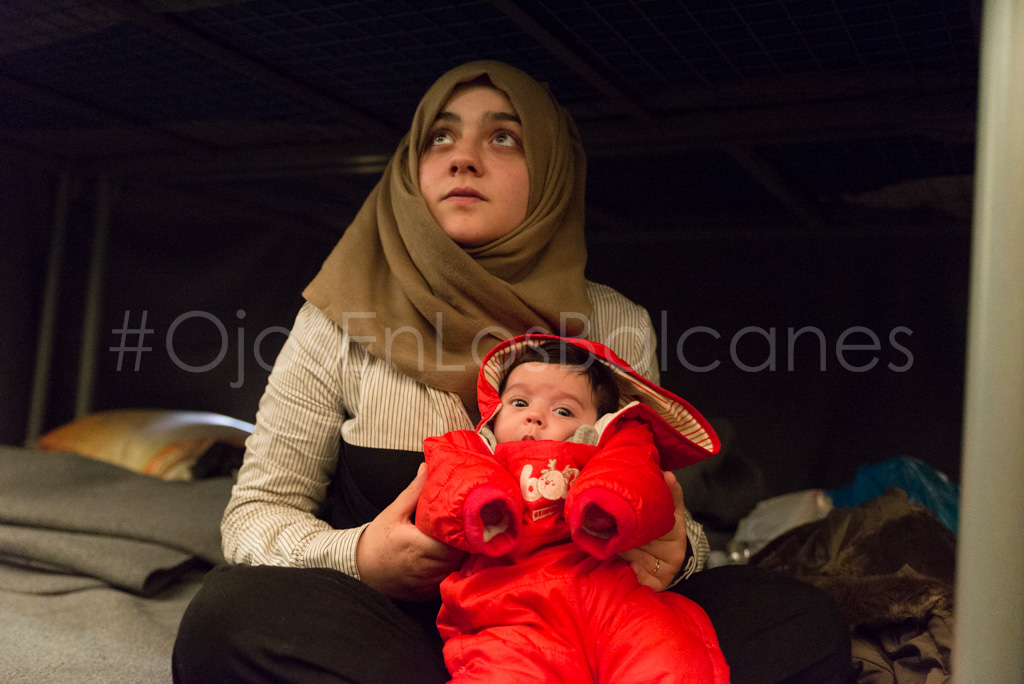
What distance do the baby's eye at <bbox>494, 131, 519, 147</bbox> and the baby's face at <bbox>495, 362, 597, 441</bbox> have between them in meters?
0.36

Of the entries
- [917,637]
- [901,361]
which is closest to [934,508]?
[901,361]

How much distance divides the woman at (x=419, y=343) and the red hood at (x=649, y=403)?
2.7 inches

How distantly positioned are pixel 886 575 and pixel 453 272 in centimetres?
81

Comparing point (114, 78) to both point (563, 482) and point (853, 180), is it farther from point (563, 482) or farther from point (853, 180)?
point (853, 180)

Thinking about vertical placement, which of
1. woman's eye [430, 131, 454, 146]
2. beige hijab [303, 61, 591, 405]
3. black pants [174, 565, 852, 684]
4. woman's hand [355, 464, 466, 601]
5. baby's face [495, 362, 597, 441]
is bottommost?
black pants [174, 565, 852, 684]

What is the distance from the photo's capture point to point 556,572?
837mm

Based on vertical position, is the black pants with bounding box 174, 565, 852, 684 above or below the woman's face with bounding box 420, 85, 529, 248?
below

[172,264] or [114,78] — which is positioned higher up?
[114,78]

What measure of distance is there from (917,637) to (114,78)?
1.67 meters

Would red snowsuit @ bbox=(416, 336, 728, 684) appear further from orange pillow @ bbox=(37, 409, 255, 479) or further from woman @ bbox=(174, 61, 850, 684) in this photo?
orange pillow @ bbox=(37, 409, 255, 479)

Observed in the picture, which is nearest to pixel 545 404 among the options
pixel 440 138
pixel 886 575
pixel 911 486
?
pixel 440 138

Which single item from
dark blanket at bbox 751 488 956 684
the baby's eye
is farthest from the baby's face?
dark blanket at bbox 751 488 956 684

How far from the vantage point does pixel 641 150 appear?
5.24ft

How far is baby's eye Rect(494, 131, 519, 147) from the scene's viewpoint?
118 centimetres
